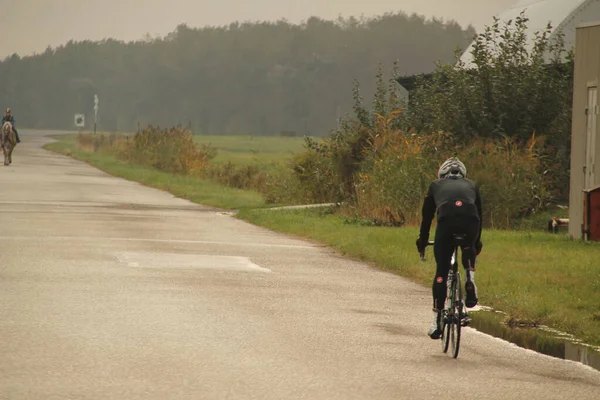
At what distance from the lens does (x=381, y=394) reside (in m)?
8.97

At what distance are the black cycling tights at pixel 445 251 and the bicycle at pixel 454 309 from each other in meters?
0.04

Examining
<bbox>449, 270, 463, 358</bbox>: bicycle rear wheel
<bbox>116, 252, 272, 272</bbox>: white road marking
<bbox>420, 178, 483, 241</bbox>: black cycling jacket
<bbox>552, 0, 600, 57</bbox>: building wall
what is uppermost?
<bbox>552, 0, 600, 57</bbox>: building wall

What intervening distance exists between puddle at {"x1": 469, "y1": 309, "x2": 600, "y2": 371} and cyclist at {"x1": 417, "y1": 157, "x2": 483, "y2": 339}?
1.21m

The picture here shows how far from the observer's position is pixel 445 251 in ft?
35.4

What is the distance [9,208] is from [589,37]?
12.3 m

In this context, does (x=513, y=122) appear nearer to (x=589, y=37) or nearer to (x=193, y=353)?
(x=589, y=37)

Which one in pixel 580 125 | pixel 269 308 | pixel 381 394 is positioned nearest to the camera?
pixel 381 394

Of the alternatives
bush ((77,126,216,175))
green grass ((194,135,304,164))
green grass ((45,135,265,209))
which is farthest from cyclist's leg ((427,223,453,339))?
green grass ((194,135,304,164))

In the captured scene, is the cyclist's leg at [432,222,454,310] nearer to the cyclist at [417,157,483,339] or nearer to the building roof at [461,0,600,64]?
the cyclist at [417,157,483,339]

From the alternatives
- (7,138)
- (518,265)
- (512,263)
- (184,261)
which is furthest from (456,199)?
(7,138)

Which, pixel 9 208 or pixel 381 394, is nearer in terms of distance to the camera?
pixel 381 394

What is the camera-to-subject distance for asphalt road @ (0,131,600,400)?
9.19 meters

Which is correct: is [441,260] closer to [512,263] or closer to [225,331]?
[225,331]

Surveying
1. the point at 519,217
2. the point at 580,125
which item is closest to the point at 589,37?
the point at 580,125
